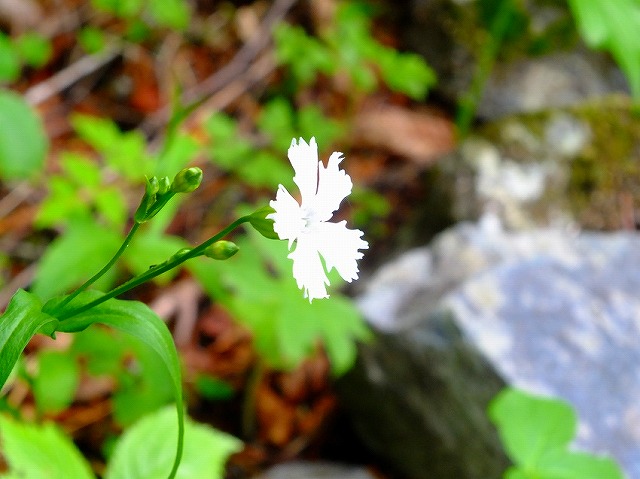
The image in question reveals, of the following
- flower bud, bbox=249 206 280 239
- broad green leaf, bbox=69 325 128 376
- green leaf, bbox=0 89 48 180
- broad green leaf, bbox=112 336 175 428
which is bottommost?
flower bud, bbox=249 206 280 239

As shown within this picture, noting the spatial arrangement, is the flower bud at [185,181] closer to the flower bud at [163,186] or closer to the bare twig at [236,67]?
the flower bud at [163,186]

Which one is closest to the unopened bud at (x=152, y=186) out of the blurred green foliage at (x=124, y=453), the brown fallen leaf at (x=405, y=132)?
the blurred green foliage at (x=124, y=453)

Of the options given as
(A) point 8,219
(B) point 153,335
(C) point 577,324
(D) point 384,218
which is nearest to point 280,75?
(D) point 384,218

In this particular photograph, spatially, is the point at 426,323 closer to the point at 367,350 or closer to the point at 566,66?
the point at 367,350

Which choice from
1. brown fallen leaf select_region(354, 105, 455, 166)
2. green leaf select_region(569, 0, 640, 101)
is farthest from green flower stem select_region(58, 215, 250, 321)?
brown fallen leaf select_region(354, 105, 455, 166)

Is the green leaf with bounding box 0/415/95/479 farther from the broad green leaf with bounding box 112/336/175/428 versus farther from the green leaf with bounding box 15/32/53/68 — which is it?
the green leaf with bounding box 15/32/53/68

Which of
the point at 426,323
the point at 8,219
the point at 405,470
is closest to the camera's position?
the point at 426,323
